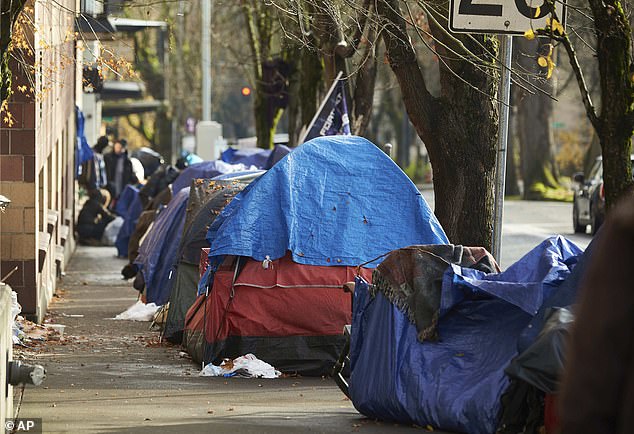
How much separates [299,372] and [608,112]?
3.71m

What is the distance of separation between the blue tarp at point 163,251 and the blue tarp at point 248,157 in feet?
17.7

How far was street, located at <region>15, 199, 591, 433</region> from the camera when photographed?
7723 mm

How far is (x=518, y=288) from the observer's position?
704 centimetres

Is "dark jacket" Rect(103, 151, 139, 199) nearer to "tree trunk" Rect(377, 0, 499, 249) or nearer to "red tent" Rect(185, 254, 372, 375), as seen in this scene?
"tree trunk" Rect(377, 0, 499, 249)

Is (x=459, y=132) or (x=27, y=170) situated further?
(x=27, y=170)

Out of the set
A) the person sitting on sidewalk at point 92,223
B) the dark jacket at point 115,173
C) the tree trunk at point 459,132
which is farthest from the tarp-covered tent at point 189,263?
the dark jacket at point 115,173

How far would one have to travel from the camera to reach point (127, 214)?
78.2ft

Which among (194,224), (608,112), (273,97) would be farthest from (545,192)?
(608,112)

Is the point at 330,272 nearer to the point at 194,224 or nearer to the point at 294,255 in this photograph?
the point at 294,255

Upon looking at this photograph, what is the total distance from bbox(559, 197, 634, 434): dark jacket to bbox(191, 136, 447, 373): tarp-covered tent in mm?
7832

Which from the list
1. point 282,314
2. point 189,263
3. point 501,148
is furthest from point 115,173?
point 501,148

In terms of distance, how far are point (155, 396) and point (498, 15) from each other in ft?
11.6

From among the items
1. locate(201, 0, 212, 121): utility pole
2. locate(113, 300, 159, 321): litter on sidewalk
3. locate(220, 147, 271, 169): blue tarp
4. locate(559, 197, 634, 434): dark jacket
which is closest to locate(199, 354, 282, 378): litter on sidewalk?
locate(113, 300, 159, 321): litter on sidewalk

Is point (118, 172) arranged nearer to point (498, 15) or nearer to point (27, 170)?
point (27, 170)
